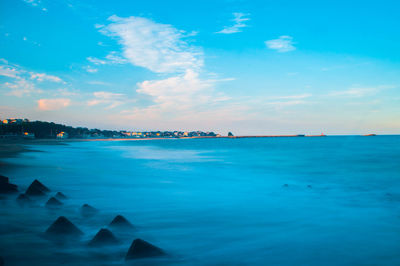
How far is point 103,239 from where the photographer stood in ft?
18.2

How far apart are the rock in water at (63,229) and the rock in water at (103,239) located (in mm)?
675

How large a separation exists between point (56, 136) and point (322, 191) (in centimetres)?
14344

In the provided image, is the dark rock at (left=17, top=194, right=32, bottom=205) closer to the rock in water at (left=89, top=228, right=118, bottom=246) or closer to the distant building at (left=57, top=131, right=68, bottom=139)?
the rock in water at (left=89, top=228, right=118, bottom=246)

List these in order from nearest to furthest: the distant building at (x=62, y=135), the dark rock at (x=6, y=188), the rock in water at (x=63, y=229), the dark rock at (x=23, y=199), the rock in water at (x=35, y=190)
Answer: the rock in water at (x=63, y=229) → the dark rock at (x=23, y=199) → the dark rock at (x=6, y=188) → the rock in water at (x=35, y=190) → the distant building at (x=62, y=135)

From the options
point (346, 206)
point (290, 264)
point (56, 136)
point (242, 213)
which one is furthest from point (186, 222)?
point (56, 136)

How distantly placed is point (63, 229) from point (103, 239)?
1104 mm

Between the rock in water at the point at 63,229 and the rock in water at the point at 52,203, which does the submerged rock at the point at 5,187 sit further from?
the rock in water at the point at 63,229

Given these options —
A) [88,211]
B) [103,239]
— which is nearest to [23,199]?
[88,211]

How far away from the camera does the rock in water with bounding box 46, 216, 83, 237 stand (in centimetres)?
584

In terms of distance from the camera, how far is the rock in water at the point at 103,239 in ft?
17.9

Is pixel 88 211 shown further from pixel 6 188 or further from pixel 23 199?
pixel 6 188

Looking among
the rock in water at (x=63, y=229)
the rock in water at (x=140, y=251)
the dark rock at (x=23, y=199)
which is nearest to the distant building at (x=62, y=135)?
the dark rock at (x=23, y=199)

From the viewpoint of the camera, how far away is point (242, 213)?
9156mm

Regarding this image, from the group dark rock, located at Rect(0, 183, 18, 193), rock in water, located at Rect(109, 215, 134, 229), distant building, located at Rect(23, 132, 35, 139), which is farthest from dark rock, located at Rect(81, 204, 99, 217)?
distant building, located at Rect(23, 132, 35, 139)
